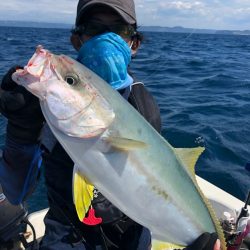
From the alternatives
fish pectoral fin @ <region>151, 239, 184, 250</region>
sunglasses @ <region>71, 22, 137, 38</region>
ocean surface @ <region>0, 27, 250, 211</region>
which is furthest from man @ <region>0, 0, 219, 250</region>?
ocean surface @ <region>0, 27, 250, 211</region>

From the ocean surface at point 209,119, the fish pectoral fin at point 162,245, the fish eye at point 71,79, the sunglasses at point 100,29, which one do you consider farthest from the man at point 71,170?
the ocean surface at point 209,119

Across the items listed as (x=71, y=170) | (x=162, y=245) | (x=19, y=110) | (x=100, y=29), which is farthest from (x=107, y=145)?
(x=100, y=29)

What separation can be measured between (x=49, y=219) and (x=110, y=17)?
1.93 meters

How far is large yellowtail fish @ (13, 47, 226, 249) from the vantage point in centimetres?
239

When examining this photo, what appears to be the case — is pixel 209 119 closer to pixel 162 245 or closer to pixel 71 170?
pixel 71 170

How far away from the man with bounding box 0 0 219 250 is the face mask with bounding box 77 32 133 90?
0.05 ft

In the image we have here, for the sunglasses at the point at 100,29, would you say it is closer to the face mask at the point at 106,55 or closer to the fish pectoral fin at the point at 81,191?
the face mask at the point at 106,55

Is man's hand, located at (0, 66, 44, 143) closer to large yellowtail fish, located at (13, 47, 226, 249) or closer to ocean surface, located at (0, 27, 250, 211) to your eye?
large yellowtail fish, located at (13, 47, 226, 249)

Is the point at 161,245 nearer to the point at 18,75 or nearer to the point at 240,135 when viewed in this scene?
the point at 18,75

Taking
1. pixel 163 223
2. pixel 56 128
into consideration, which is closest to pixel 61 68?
pixel 56 128

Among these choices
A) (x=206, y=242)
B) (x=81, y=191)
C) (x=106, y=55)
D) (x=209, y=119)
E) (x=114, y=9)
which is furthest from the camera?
(x=209, y=119)

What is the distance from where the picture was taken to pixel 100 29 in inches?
138

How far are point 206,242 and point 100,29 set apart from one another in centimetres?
199

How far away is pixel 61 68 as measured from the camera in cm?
245
